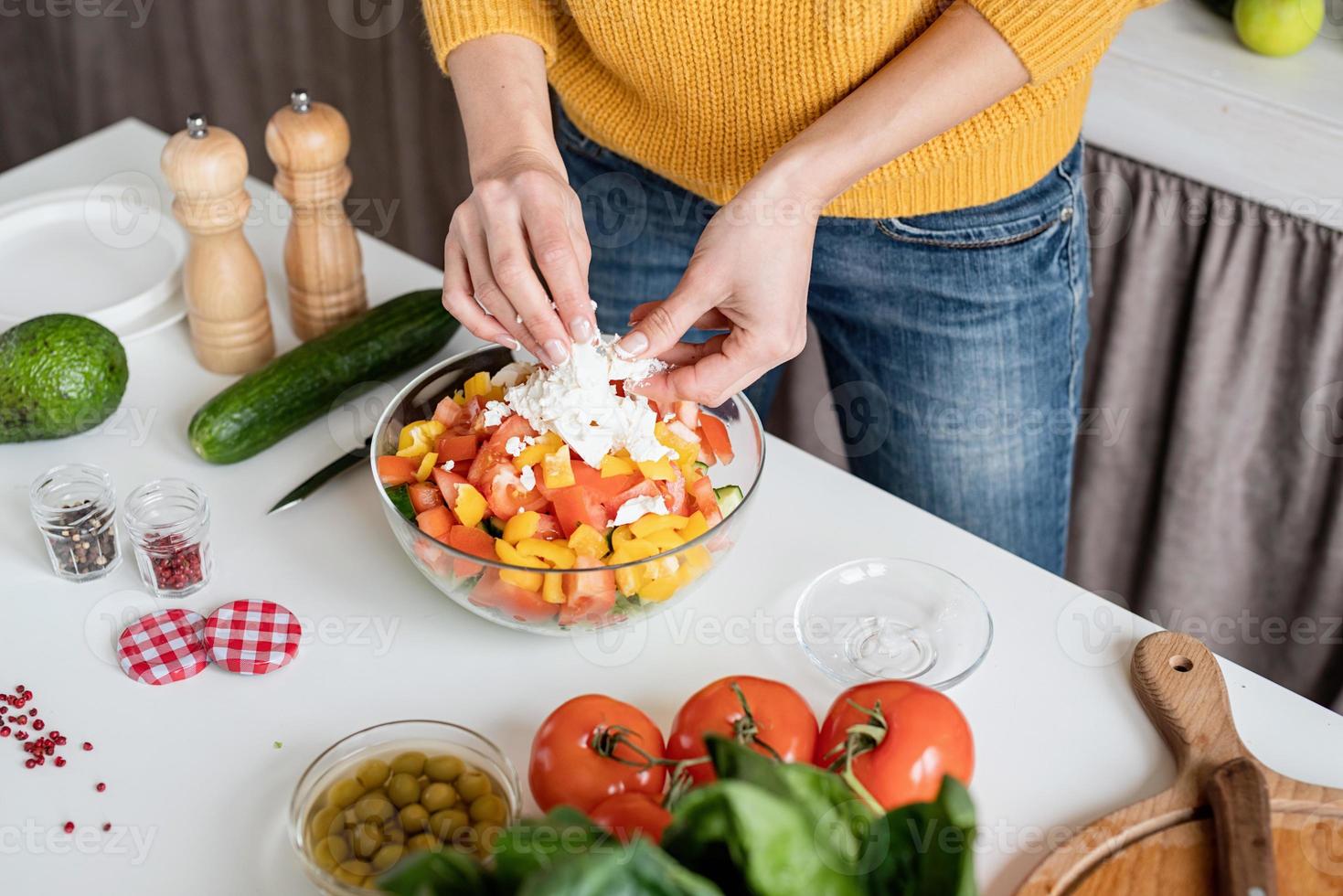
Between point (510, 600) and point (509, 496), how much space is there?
10cm

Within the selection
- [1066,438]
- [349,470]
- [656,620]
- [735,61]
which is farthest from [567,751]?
[1066,438]

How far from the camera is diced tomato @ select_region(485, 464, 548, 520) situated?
3.58ft

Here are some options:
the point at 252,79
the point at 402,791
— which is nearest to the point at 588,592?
the point at 402,791

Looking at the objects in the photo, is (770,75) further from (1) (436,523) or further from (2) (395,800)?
(2) (395,800)

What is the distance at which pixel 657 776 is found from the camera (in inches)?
36.6

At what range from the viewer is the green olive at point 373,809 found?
91 centimetres

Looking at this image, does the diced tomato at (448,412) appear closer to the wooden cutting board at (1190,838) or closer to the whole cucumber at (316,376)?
the whole cucumber at (316,376)

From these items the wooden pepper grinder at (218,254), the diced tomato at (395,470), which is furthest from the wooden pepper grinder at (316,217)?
the diced tomato at (395,470)

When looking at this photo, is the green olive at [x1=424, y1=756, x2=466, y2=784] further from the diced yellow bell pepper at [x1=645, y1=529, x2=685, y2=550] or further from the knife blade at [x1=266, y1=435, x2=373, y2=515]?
the knife blade at [x1=266, y1=435, x2=373, y2=515]

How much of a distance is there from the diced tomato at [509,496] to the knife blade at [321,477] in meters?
0.22

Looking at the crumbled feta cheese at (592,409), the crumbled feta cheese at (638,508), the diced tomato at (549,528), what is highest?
the crumbled feta cheese at (592,409)

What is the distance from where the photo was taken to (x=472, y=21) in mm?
1340

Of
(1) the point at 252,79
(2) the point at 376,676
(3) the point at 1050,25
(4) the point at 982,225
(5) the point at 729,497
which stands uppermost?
(3) the point at 1050,25

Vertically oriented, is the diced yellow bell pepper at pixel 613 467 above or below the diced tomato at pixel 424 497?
above
